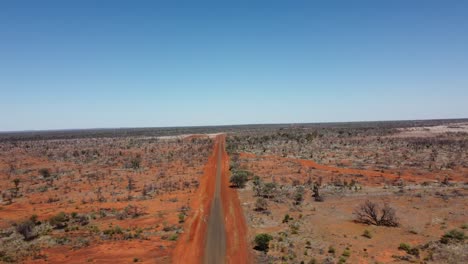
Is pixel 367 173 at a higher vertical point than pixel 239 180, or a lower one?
lower

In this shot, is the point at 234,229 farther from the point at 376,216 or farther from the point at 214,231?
the point at 376,216

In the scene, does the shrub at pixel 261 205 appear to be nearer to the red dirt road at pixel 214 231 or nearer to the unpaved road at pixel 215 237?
the red dirt road at pixel 214 231

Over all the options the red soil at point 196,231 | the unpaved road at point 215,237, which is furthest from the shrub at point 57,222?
the unpaved road at point 215,237

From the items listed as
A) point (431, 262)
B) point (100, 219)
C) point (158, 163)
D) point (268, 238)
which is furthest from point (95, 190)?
point (431, 262)

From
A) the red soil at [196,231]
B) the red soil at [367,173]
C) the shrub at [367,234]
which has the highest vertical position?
the red soil at [367,173]

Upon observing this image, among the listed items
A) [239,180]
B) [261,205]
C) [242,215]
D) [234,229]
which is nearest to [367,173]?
[239,180]

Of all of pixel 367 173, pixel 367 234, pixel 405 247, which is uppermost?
pixel 367 173

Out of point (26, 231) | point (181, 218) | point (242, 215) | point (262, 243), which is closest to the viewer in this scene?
point (262, 243)

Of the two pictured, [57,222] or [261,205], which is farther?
[261,205]
